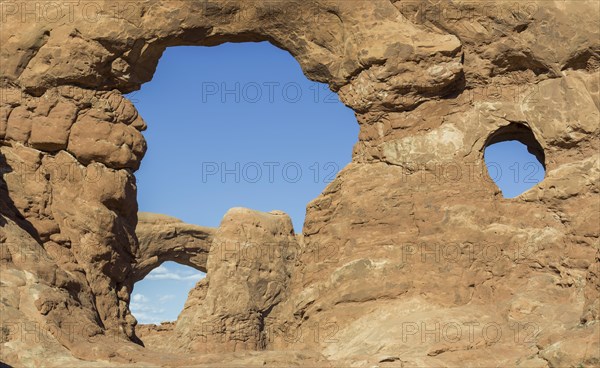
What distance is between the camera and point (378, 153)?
12742mm

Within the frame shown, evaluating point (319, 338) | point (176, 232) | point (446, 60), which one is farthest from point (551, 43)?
point (176, 232)

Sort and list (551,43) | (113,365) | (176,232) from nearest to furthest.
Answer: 1. (113,365)
2. (551,43)
3. (176,232)

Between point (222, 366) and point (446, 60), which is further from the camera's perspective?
point (446, 60)

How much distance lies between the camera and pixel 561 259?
37.3 ft

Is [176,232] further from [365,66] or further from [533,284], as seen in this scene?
[533,284]

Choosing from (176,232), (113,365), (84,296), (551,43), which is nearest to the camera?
(113,365)

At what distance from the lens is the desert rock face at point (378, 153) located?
11.5 metres

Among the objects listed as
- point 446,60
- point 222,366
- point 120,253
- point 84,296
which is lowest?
point 222,366

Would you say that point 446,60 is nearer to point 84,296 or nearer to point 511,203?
point 511,203

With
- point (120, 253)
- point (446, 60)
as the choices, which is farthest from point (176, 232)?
point (446, 60)

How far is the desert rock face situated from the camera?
11.5 meters

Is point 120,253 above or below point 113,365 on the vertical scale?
above

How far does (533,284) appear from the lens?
37.3 ft

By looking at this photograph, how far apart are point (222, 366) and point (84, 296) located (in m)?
2.81
